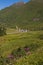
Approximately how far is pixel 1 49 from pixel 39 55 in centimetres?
4354

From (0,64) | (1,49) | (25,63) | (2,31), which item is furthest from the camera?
(2,31)

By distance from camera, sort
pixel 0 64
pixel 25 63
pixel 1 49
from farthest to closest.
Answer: pixel 1 49 → pixel 0 64 → pixel 25 63

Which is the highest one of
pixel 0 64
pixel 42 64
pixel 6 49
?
pixel 42 64

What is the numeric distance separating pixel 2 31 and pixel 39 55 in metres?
109

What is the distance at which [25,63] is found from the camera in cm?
1391

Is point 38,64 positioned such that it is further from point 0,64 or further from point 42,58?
point 0,64

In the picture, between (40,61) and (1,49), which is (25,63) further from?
(1,49)

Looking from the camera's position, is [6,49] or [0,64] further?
[6,49]

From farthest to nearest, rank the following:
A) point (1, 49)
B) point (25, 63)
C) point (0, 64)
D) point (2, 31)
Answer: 1. point (2, 31)
2. point (1, 49)
3. point (0, 64)
4. point (25, 63)

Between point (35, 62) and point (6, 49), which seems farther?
point (6, 49)

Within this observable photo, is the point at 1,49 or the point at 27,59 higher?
the point at 27,59

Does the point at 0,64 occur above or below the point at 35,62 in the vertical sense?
below

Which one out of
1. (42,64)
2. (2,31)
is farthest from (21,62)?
(2,31)

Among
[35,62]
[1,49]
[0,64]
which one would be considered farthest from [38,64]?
[1,49]
